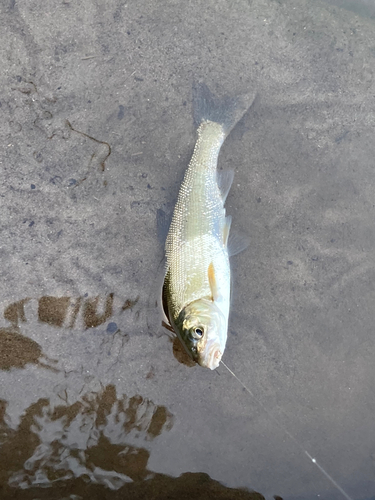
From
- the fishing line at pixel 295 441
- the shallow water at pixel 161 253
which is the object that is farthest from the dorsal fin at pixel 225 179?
the fishing line at pixel 295 441

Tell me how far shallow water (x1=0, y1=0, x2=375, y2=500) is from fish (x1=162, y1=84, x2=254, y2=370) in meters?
0.19

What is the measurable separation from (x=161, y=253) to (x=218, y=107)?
1.52 meters

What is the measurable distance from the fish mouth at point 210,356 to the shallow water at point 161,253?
0.65m

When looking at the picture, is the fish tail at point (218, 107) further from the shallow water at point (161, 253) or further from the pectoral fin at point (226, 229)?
the pectoral fin at point (226, 229)

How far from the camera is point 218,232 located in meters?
3.27

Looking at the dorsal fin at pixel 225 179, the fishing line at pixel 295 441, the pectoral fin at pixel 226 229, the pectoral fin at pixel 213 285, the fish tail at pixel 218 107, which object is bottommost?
the fishing line at pixel 295 441

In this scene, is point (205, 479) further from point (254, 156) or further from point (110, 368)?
point (254, 156)

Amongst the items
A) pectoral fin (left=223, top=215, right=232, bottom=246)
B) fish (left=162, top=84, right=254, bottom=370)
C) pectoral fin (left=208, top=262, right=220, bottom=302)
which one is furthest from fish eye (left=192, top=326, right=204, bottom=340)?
pectoral fin (left=223, top=215, right=232, bottom=246)

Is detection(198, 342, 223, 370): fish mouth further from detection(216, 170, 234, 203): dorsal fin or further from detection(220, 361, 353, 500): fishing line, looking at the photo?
detection(216, 170, 234, 203): dorsal fin

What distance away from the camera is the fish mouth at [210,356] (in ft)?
9.46

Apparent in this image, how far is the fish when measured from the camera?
9.75 ft

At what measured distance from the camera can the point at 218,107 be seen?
362 centimetres

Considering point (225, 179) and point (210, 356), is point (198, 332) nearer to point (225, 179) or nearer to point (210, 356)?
point (210, 356)

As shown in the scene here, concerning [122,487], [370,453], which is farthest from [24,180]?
[370,453]
